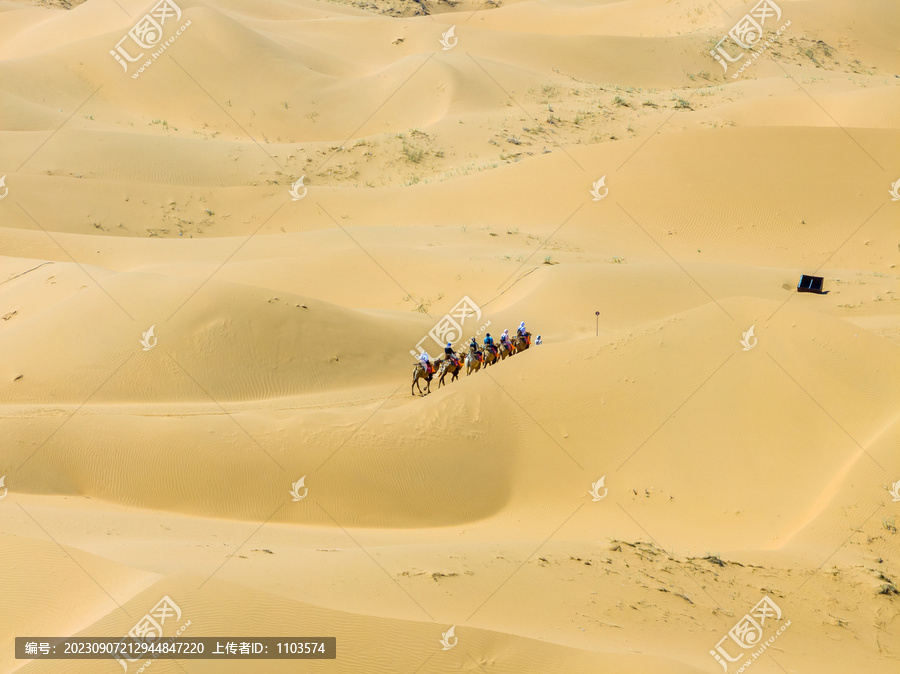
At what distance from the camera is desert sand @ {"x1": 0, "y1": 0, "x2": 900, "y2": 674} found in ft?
27.4

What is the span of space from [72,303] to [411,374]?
7.03 m

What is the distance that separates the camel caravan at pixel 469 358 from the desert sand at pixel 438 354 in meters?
1.03

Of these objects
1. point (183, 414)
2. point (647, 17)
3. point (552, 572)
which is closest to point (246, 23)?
point (647, 17)

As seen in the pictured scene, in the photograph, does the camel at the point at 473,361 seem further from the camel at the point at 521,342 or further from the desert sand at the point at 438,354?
the desert sand at the point at 438,354

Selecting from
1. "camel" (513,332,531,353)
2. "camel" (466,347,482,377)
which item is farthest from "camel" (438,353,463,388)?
"camel" (513,332,531,353)

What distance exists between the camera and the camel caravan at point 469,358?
51.9 feet

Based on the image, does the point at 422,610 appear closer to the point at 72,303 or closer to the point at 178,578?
the point at 178,578

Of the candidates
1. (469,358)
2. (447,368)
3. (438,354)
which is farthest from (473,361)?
(438,354)

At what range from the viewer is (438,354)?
1845 cm

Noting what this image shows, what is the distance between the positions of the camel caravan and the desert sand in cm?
103

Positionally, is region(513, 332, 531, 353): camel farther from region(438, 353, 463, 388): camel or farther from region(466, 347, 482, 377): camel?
region(438, 353, 463, 388): camel

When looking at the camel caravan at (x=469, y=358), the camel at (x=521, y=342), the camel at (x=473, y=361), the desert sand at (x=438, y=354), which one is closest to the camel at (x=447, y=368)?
the camel caravan at (x=469, y=358)

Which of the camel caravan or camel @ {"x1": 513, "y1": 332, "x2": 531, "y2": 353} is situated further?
camel @ {"x1": 513, "y1": 332, "x2": 531, "y2": 353}

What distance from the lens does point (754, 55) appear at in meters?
40.1
